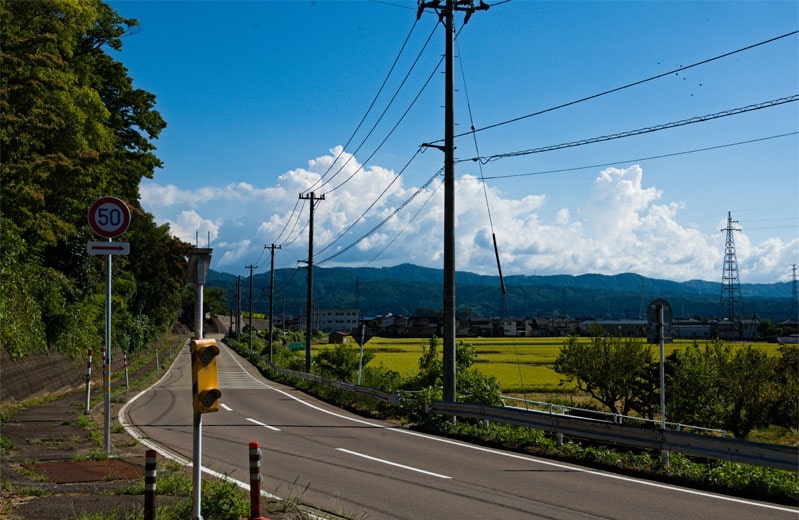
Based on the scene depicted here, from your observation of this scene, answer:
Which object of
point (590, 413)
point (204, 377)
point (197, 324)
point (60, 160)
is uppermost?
point (60, 160)

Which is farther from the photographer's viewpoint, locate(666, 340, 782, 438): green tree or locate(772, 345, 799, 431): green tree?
locate(772, 345, 799, 431): green tree

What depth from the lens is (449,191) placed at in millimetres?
19875

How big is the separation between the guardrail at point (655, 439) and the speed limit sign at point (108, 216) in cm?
917

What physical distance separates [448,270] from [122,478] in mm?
10871

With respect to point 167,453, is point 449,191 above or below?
above

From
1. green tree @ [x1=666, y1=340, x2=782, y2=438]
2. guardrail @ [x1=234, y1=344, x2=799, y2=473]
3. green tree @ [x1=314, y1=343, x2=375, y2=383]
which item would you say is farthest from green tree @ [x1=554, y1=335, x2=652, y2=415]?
guardrail @ [x1=234, y1=344, x2=799, y2=473]

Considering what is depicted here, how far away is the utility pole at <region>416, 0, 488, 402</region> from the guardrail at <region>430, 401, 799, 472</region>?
6.02ft

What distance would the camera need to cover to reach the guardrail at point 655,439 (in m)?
10.5

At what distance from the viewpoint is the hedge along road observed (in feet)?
29.9

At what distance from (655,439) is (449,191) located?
941 cm

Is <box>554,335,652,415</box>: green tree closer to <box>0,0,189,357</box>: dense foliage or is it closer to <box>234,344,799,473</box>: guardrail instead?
<box>0,0,189,357</box>: dense foliage

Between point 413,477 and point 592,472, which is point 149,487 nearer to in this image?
point 413,477

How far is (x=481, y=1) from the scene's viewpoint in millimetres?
20141

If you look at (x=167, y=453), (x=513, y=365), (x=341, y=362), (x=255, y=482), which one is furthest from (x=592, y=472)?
(x=513, y=365)
